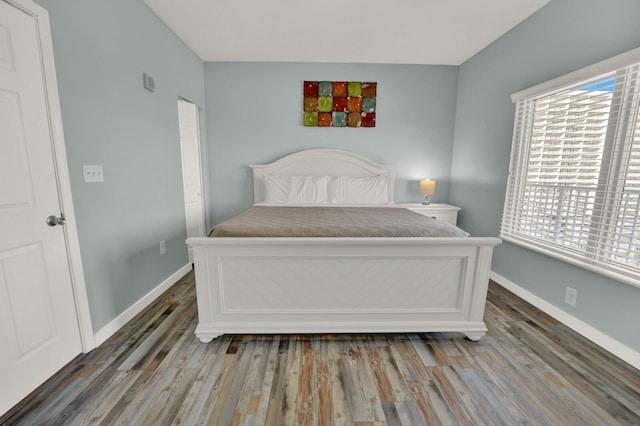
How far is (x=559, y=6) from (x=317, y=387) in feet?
11.2

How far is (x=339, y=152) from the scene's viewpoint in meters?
3.67

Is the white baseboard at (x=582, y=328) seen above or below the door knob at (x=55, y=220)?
below

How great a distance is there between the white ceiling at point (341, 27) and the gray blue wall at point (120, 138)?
0.43 m

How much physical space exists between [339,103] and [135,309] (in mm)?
3312

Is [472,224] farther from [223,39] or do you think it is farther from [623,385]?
[223,39]

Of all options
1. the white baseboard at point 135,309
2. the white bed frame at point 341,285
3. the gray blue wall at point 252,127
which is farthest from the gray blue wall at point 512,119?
the white baseboard at point 135,309

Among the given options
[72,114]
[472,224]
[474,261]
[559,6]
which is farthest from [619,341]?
[72,114]

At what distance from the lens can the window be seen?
1705mm

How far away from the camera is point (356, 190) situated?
11.2 feet

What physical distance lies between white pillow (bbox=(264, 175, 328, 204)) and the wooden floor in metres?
1.80

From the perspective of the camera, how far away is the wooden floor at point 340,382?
1.29 meters

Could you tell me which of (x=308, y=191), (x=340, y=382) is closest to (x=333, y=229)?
(x=340, y=382)

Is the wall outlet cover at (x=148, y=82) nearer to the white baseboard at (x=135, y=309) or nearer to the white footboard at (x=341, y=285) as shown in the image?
the white footboard at (x=341, y=285)

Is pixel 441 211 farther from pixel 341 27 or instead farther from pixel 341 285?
pixel 341 27
